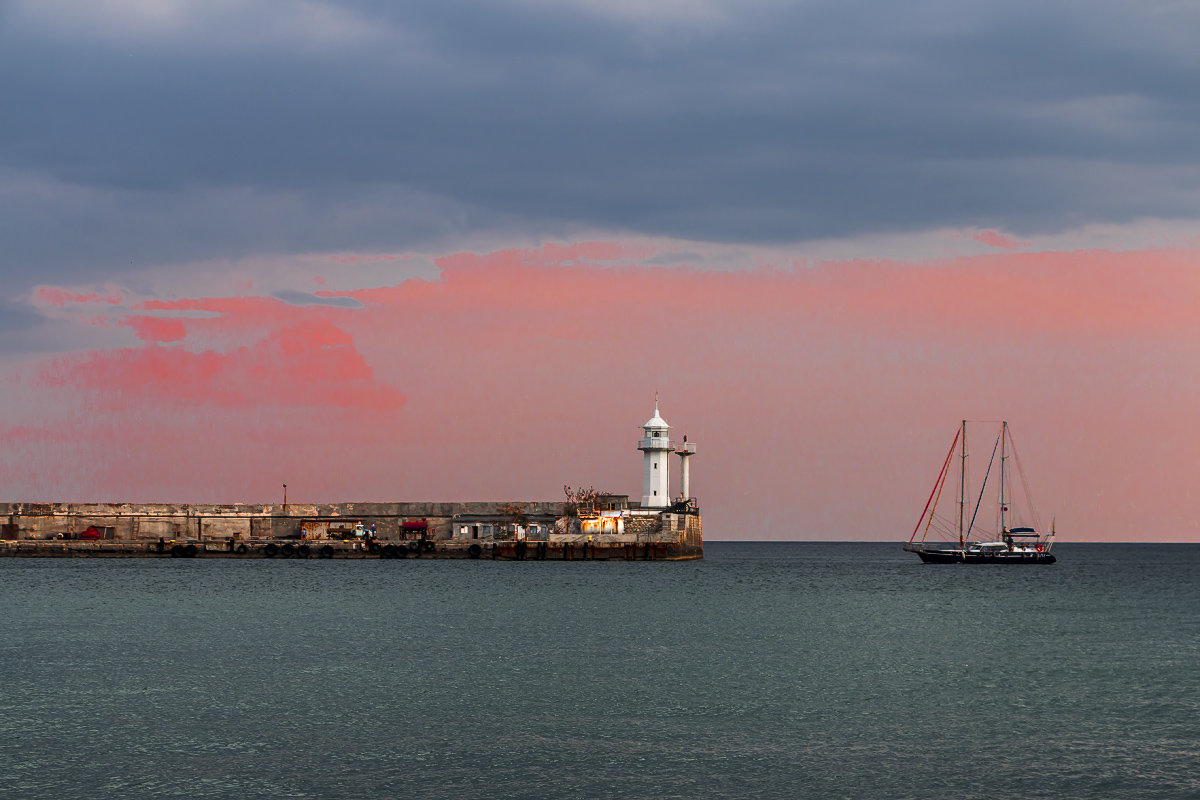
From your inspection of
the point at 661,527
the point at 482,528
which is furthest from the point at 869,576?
the point at 482,528

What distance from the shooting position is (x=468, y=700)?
33.5 m

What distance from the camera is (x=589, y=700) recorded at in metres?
33.6

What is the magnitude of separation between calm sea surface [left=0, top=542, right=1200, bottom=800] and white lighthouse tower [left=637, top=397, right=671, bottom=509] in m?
44.5

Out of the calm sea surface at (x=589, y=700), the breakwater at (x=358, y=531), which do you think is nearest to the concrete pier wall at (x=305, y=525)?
the breakwater at (x=358, y=531)

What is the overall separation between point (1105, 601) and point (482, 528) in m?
63.9

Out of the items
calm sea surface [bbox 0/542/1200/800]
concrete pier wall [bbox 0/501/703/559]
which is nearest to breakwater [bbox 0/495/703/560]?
concrete pier wall [bbox 0/501/703/559]

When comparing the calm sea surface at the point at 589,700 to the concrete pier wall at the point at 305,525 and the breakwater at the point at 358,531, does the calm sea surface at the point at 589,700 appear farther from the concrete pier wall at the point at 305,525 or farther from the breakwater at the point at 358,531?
the concrete pier wall at the point at 305,525

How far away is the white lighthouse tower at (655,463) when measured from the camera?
114812 mm

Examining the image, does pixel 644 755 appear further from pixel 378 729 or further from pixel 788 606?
pixel 788 606

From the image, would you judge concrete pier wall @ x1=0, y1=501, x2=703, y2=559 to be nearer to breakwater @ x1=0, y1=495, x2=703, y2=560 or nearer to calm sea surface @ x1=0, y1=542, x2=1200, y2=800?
breakwater @ x1=0, y1=495, x2=703, y2=560

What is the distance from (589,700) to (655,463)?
269 ft

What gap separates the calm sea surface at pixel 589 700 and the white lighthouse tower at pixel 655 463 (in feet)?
146

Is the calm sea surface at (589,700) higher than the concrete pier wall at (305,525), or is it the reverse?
the concrete pier wall at (305,525)

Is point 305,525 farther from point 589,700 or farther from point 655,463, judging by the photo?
point 589,700
